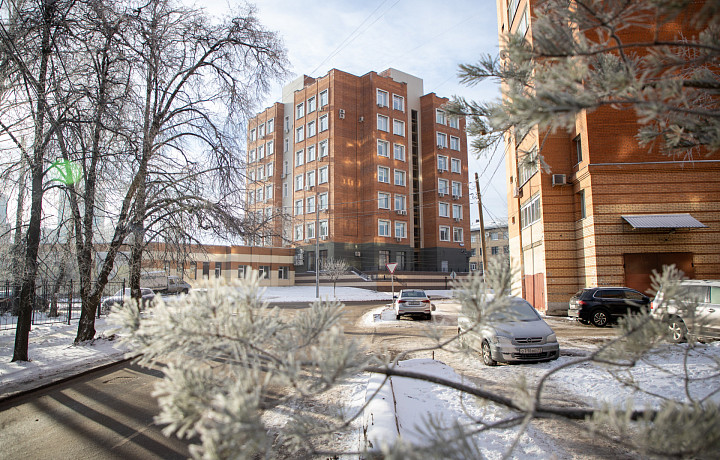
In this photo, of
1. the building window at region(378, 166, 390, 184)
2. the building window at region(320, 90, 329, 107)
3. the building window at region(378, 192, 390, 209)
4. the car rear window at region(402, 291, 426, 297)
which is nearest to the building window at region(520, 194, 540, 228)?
the car rear window at region(402, 291, 426, 297)

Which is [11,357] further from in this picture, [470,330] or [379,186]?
[379,186]

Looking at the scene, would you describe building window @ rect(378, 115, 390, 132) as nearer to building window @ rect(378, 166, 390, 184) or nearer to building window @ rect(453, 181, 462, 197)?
building window @ rect(378, 166, 390, 184)

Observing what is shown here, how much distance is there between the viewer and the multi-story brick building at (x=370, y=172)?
148 ft

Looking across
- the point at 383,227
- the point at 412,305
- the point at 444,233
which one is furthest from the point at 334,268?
the point at 412,305

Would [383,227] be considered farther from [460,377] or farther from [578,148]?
[460,377]

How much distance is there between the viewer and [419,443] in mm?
1353

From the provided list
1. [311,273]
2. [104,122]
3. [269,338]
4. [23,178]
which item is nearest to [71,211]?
[23,178]

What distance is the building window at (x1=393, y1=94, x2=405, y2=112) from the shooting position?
48.8 meters

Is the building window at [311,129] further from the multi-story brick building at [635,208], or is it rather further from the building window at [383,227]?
the multi-story brick building at [635,208]

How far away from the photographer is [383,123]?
47.0m

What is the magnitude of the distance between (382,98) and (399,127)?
4054 millimetres

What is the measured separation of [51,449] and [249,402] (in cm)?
531

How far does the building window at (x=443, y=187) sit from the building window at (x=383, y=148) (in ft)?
27.1

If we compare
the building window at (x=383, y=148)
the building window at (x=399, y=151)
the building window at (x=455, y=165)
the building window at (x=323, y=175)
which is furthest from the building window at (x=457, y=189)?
the building window at (x=323, y=175)
